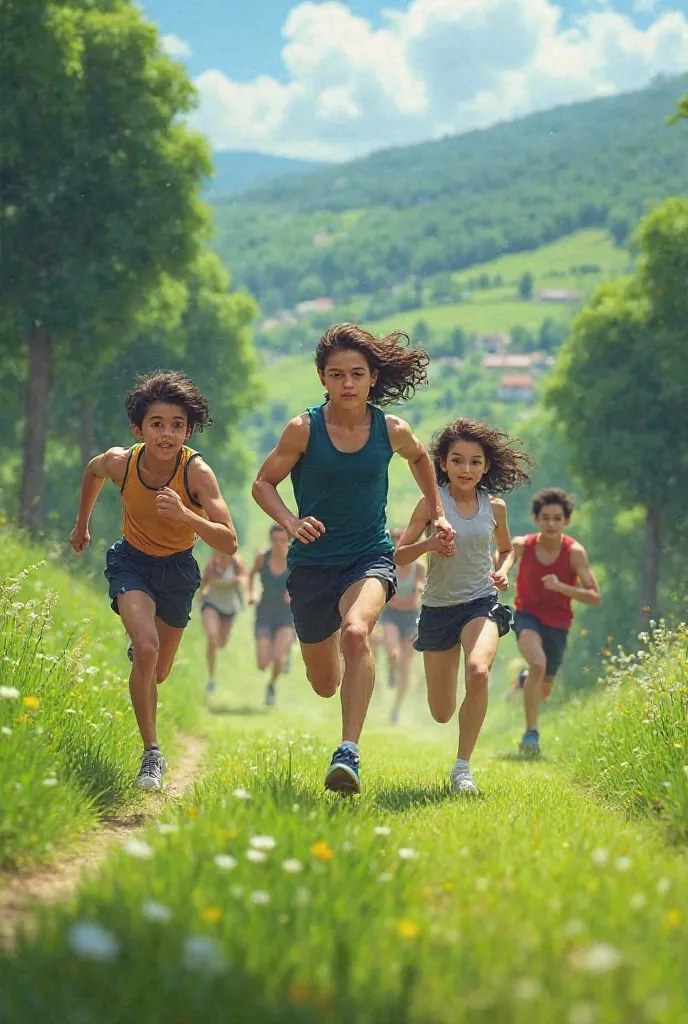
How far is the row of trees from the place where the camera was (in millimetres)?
20531

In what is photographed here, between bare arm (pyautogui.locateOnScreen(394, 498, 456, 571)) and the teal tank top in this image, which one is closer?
the teal tank top

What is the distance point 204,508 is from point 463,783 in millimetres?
2266

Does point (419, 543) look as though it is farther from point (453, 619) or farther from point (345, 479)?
point (453, 619)

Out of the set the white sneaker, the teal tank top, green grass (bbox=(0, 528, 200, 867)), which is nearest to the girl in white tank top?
the white sneaker

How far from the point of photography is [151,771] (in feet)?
23.8

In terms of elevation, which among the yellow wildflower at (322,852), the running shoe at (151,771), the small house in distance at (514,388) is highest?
the small house in distance at (514,388)

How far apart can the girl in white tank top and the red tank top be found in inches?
122

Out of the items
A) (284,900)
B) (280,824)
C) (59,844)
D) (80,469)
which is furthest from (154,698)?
(80,469)

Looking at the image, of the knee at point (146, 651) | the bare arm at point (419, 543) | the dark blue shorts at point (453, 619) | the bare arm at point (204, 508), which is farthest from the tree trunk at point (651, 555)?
the knee at point (146, 651)

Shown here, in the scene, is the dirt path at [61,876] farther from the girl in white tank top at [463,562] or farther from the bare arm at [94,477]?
the girl in white tank top at [463,562]

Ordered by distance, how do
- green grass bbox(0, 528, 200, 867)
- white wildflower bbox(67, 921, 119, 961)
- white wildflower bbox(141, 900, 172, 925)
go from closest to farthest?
white wildflower bbox(67, 921, 119, 961) → white wildflower bbox(141, 900, 172, 925) → green grass bbox(0, 528, 200, 867)

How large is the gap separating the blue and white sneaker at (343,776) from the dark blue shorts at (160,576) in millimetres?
1789

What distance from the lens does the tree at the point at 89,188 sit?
21016 mm

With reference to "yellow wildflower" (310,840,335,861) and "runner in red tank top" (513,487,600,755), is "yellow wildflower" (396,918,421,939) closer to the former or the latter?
"yellow wildflower" (310,840,335,861)
